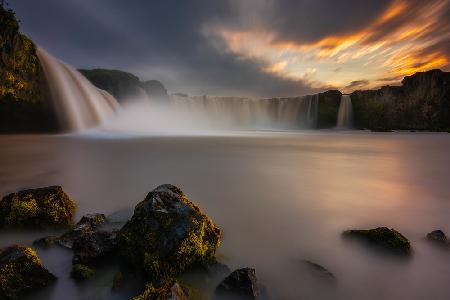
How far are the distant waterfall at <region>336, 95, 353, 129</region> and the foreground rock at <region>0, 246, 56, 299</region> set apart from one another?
60.7 metres

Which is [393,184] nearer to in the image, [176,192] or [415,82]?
[176,192]

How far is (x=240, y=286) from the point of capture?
1880mm

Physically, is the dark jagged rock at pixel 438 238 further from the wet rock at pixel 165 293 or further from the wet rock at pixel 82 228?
the wet rock at pixel 82 228

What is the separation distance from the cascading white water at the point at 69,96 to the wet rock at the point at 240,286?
72.1 ft

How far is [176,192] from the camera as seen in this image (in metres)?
2.55

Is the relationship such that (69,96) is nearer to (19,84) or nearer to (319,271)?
(19,84)

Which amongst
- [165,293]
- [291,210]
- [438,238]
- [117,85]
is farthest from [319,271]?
[117,85]

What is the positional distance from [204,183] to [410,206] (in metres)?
3.79

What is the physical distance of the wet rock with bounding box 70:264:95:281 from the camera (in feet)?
6.52

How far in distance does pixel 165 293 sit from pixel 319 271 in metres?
1.42

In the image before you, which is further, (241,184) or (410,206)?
(241,184)

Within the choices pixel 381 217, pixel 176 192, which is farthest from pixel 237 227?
pixel 381 217

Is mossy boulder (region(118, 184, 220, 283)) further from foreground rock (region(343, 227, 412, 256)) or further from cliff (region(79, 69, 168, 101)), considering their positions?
cliff (region(79, 69, 168, 101))

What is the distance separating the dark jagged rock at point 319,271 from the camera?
214cm
